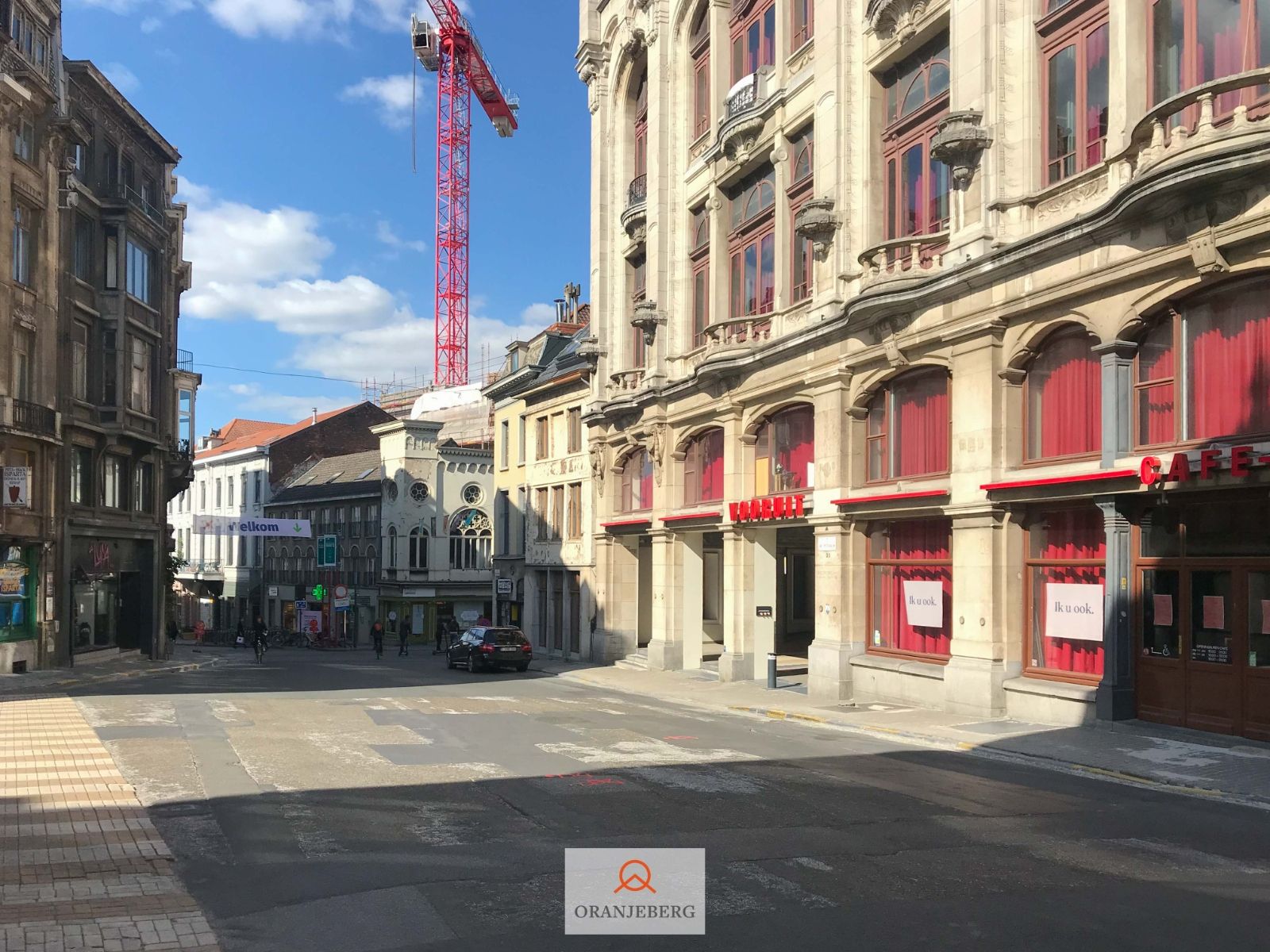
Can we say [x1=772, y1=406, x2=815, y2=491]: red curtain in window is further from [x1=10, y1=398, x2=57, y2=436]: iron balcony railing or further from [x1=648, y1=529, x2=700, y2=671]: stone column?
[x1=10, y1=398, x2=57, y2=436]: iron balcony railing

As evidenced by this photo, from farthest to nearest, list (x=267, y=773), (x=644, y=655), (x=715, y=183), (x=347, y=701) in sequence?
1. (x=644, y=655)
2. (x=715, y=183)
3. (x=347, y=701)
4. (x=267, y=773)

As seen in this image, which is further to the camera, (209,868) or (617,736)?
(617,736)

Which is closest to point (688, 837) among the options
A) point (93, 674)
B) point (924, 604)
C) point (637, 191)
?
point (924, 604)

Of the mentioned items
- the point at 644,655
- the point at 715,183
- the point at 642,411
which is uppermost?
the point at 715,183

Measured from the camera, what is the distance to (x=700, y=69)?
36656 mm

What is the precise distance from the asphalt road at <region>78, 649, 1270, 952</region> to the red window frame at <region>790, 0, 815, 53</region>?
18.2 meters

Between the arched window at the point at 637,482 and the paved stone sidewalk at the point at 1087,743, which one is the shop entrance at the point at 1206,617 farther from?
the arched window at the point at 637,482

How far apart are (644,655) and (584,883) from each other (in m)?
29.5

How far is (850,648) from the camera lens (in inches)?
1028

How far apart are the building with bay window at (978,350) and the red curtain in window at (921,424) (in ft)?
0.24

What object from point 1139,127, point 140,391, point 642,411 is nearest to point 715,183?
point 642,411

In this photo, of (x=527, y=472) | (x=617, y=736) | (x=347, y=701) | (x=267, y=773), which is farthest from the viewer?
(x=527, y=472)

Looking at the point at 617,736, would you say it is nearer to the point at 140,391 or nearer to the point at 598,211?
the point at 598,211

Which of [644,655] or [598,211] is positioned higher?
[598,211]
